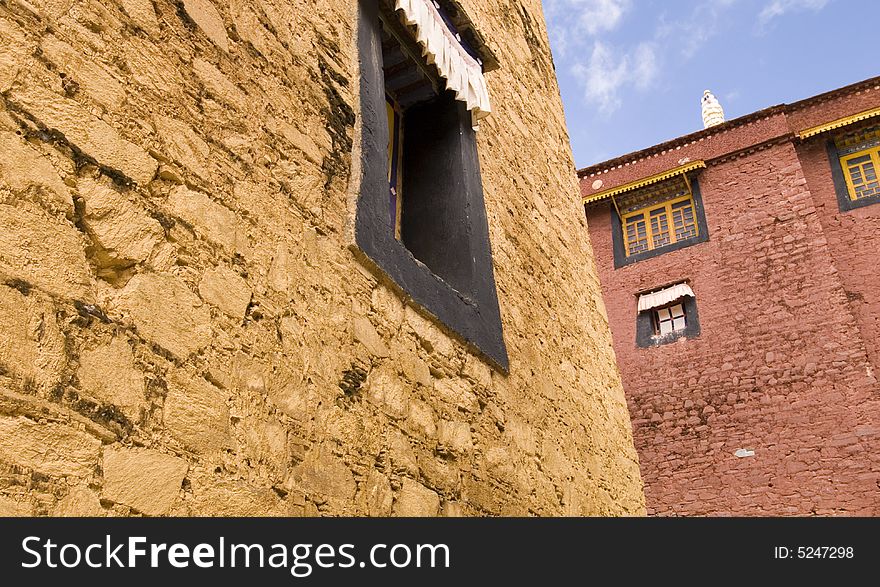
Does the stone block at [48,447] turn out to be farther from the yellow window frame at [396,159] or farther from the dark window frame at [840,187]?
the dark window frame at [840,187]

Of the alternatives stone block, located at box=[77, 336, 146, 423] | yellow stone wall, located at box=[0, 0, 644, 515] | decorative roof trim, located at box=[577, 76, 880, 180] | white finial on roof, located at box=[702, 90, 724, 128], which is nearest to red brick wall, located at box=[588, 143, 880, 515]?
decorative roof trim, located at box=[577, 76, 880, 180]

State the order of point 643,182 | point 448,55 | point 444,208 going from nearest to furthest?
point 444,208 → point 448,55 → point 643,182

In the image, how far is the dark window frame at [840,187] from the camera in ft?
39.3

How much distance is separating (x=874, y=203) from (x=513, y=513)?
1138 cm

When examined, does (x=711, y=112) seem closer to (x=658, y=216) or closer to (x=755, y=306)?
(x=658, y=216)

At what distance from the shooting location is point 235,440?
6.04ft

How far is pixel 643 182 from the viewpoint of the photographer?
45.6ft

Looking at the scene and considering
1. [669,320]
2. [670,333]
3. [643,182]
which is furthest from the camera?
[643,182]

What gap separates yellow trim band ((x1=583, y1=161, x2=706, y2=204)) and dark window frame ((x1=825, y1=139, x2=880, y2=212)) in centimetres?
209

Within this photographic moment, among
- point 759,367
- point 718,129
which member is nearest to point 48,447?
point 759,367

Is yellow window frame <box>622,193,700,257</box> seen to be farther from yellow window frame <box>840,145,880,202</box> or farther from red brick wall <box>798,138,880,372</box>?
yellow window frame <box>840,145,880,202</box>

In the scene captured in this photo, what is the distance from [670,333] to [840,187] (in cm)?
369

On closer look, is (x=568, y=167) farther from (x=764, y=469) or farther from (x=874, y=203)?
(x=874, y=203)

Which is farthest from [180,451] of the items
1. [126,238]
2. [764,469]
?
[764,469]
